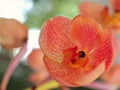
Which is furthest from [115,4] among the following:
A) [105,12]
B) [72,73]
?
[72,73]

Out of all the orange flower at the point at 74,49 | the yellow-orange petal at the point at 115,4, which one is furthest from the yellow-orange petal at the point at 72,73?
the yellow-orange petal at the point at 115,4

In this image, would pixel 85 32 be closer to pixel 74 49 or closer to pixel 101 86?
pixel 74 49

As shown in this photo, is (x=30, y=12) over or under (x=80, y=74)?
over

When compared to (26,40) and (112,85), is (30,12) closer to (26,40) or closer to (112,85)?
(26,40)

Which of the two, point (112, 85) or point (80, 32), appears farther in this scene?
point (112, 85)

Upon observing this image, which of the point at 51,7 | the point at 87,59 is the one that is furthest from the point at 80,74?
the point at 51,7

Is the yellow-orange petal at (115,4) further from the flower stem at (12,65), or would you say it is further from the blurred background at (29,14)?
the flower stem at (12,65)
